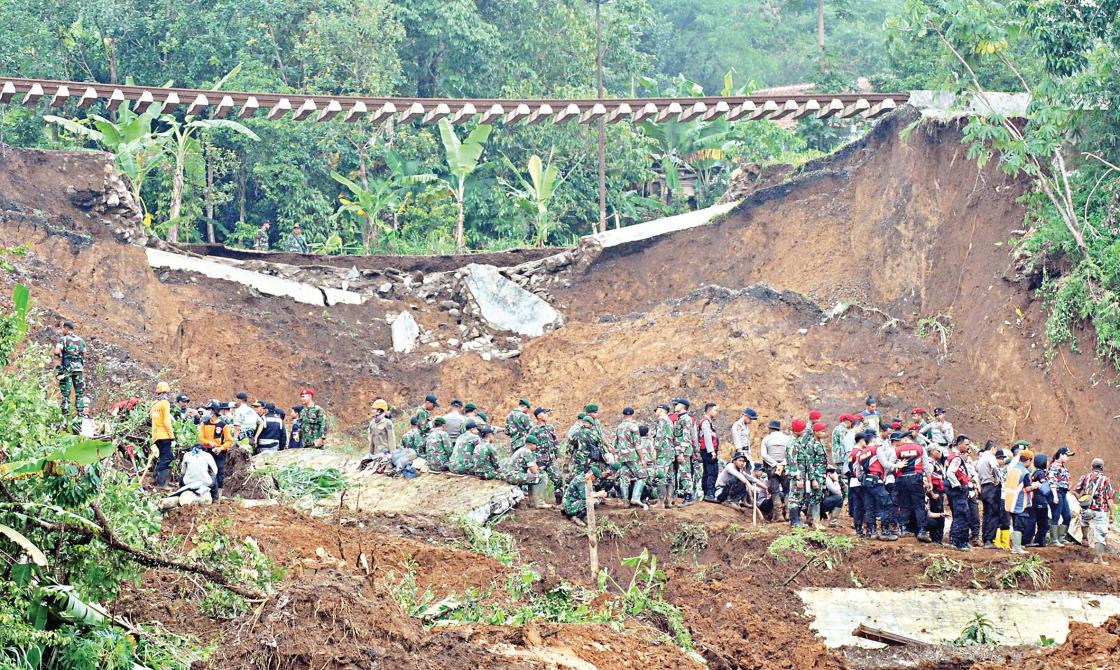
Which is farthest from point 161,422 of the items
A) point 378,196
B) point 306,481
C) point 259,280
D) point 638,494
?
point 378,196

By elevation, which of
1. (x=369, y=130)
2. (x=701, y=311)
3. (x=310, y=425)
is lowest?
(x=310, y=425)

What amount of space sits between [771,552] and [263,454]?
7.73 m

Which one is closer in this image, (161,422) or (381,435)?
(161,422)

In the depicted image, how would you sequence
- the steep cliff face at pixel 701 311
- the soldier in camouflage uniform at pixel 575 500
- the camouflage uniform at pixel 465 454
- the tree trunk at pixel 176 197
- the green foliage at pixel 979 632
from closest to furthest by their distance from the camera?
the green foliage at pixel 979 632 → the soldier in camouflage uniform at pixel 575 500 → the camouflage uniform at pixel 465 454 → the steep cliff face at pixel 701 311 → the tree trunk at pixel 176 197

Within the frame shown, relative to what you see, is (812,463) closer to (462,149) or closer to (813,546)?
(813,546)

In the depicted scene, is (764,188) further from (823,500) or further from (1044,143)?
(823,500)

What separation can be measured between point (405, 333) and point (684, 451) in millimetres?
11423

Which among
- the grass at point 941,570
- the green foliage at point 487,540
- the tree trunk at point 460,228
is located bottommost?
the grass at point 941,570

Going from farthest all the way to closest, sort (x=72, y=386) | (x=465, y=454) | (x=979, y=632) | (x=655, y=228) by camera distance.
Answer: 1. (x=655, y=228)
2. (x=72, y=386)
3. (x=465, y=454)
4. (x=979, y=632)

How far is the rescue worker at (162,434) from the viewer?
17.2 metres

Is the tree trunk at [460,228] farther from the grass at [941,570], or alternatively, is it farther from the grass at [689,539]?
the grass at [941,570]

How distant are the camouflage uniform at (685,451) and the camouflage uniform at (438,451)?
3040mm

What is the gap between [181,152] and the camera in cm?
2873

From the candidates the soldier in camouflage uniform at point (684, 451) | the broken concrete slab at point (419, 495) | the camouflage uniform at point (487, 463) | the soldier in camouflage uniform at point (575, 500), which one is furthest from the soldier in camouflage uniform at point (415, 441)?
the soldier in camouflage uniform at point (684, 451)
